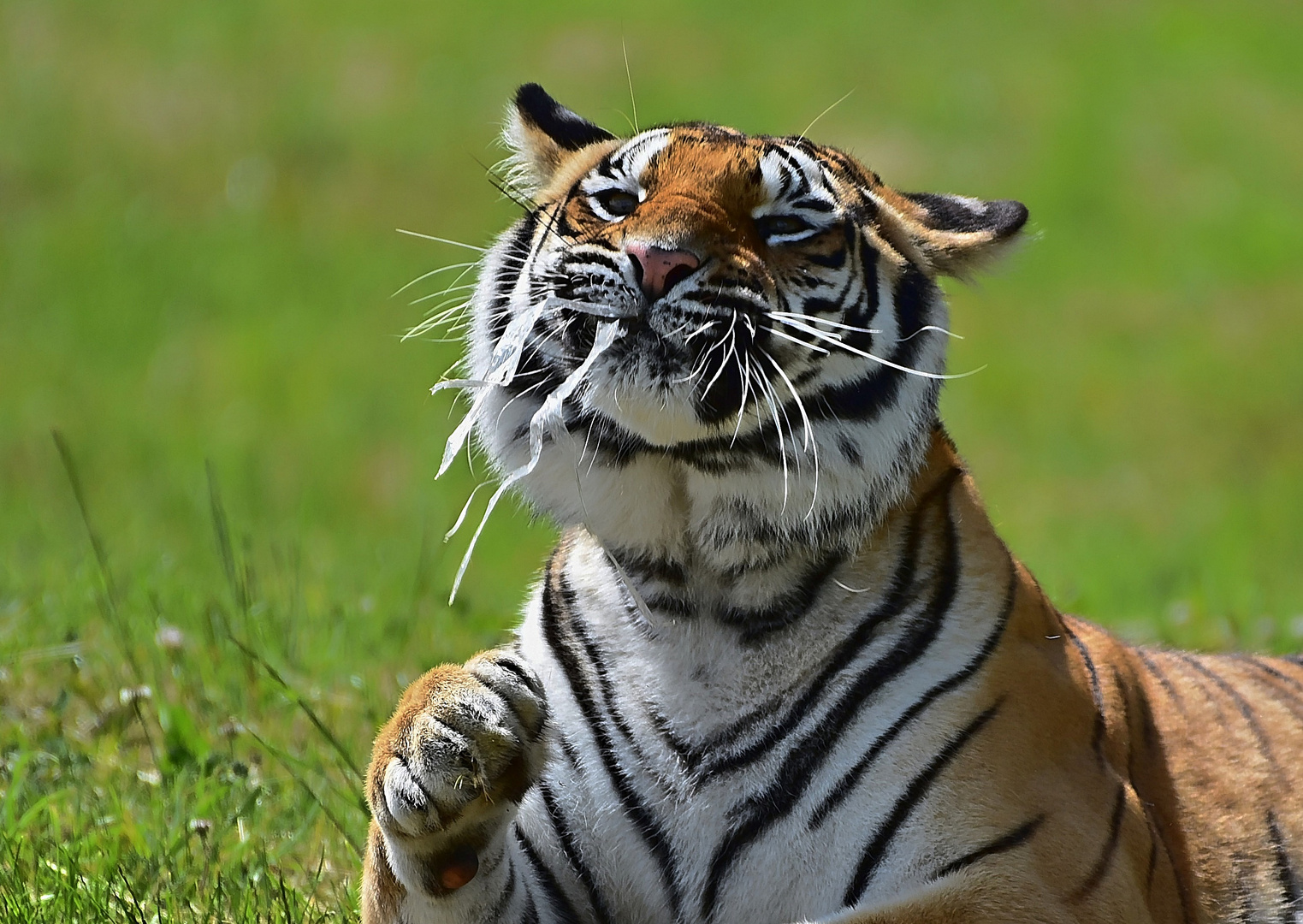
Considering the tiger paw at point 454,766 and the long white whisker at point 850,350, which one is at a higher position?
the long white whisker at point 850,350

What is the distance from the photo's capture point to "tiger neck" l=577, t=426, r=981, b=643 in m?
2.75

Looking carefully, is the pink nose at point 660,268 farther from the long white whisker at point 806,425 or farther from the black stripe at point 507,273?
the black stripe at point 507,273

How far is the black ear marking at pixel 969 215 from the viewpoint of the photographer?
10.1ft

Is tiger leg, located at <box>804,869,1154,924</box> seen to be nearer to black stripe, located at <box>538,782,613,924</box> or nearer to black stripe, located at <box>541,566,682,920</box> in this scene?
black stripe, located at <box>541,566,682,920</box>

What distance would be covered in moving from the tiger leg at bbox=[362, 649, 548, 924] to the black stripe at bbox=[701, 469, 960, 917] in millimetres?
339

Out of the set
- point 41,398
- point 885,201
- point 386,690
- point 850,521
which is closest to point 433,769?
point 850,521

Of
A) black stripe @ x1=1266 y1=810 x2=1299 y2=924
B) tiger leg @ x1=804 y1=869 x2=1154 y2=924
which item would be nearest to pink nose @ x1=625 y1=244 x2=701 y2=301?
tiger leg @ x1=804 y1=869 x2=1154 y2=924

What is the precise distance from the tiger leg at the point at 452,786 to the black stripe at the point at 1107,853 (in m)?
0.85

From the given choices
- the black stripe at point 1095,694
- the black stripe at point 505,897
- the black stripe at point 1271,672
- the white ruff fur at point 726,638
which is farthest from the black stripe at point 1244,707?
the black stripe at point 505,897

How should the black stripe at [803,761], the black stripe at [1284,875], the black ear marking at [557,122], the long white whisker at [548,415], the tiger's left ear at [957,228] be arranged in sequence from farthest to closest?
the black ear marking at [557,122]
the black stripe at [1284,875]
the tiger's left ear at [957,228]
the black stripe at [803,761]
the long white whisker at [548,415]

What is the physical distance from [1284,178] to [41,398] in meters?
10.5

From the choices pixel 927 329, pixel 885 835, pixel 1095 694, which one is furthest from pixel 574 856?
pixel 927 329

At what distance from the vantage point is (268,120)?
1483cm

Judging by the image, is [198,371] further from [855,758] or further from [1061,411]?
[855,758]
